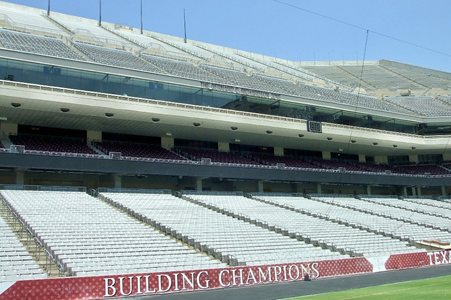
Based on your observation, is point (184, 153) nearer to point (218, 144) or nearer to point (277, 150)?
point (218, 144)

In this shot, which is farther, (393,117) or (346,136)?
(393,117)

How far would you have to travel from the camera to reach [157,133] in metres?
37.3

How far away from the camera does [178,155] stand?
1459 inches

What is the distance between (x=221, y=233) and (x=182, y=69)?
69.1 ft

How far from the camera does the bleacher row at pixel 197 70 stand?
3409 cm

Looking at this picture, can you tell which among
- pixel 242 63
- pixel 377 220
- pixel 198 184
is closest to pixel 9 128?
pixel 198 184

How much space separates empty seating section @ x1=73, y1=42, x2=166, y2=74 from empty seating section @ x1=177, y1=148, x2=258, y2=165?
277 inches

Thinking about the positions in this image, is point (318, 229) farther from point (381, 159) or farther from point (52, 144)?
point (381, 159)

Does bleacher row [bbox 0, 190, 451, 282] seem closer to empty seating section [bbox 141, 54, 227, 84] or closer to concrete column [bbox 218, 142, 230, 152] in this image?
concrete column [bbox 218, 142, 230, 152]

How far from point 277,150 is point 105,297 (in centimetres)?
3327

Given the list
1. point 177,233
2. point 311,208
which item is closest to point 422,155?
point 311,208

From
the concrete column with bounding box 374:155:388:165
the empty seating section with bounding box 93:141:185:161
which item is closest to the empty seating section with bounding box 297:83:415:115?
the concrete column with bounding box 374:155:388:165

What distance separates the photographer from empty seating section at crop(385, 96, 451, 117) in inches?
1944

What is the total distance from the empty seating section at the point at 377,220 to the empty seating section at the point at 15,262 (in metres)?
19.9
